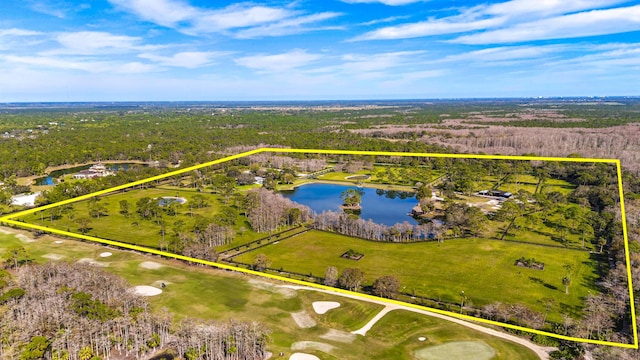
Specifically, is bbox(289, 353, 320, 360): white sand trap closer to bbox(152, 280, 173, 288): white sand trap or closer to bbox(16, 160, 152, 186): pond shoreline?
bbox(152, 280, 173, 288): white sand trap

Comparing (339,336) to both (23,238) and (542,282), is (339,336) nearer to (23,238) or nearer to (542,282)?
(542,282)

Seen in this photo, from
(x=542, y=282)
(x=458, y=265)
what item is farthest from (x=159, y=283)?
(x=542, y=282)

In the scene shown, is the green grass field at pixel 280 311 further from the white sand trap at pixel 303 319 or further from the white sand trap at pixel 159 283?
the white sand trap at pixel 303 319

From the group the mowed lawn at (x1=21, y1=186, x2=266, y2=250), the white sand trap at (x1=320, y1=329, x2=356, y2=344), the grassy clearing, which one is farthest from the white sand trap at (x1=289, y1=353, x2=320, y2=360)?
the mowed lawn at (x1=21, y1=186, x2=266, y2=250)

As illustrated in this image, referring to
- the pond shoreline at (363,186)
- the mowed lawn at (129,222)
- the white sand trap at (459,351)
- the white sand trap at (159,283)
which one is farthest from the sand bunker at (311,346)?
the pond shoreline at (363,186)

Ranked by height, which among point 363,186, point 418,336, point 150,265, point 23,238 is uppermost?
point 363,186

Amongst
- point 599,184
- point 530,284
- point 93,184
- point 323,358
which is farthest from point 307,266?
point 599,184
